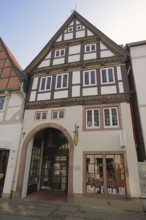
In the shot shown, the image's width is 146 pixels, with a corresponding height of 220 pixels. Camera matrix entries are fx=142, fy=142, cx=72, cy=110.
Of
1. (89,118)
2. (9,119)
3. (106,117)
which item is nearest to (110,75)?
(106,117)

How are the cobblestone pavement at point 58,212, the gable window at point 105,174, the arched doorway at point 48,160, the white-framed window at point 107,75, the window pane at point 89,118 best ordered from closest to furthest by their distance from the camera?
the cobblestone pavement at point 58,212
the gable window at point 105,174
the window pane at point 89,118
the white-framed window at point 107,75
the arched doorway at point 48,160

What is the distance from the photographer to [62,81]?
37.9 feet

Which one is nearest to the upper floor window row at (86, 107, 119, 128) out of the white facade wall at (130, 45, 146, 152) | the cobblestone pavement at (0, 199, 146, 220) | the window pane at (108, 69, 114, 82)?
the white facade wall at (130, 45, 146, 152)

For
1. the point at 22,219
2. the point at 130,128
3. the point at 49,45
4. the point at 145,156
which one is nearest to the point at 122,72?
the point at 130,128

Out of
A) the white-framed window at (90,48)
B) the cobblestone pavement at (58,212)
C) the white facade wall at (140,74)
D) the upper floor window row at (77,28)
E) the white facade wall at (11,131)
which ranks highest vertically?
the upper floor window row at (77,28)

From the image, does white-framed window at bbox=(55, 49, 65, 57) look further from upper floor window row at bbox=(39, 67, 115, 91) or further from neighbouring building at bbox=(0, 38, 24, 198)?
neighbouring building at bbox=(0, 38, 24, 198)

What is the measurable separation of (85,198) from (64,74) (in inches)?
350

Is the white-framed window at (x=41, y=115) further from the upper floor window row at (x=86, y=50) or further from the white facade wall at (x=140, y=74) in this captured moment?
the white facade wall at (x=140, y=74)

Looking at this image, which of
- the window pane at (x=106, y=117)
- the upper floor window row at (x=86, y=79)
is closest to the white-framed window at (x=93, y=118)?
the window pane at (x=106, y=117)

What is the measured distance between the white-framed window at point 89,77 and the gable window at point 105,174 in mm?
5147

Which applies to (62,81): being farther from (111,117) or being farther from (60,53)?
(111,117)

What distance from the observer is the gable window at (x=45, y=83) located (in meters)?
11.8

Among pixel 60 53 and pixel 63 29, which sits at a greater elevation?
pixel 63 29

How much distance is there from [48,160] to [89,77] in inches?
306
